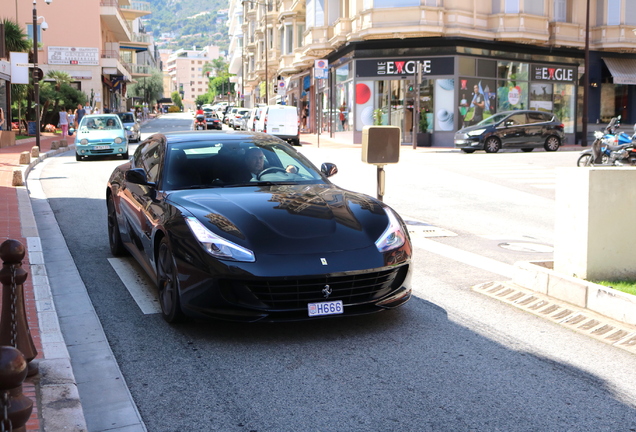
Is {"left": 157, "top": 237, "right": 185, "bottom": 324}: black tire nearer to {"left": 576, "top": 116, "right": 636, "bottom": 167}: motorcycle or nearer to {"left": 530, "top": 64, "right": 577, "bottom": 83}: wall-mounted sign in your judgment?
{"left": 576, "top": 116, "right": 636, "bottom": 167}: motorcycle

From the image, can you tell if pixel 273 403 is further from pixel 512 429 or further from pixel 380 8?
pixel 380 8

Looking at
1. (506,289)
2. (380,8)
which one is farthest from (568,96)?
(506,289)

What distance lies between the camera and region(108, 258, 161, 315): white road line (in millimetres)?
6309

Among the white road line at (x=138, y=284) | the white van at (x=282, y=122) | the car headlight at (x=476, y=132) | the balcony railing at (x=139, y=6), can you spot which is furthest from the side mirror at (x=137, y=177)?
the balcony railing at (x=139, y=6)

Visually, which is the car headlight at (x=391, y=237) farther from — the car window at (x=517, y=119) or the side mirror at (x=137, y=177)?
the car window at (x=517, y=119)

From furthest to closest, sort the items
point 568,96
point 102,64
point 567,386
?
point 102,64 < point 568,96 < point 567,386

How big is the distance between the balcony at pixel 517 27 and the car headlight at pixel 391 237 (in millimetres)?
32145

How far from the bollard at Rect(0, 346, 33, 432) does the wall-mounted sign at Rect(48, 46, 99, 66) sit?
60845mm

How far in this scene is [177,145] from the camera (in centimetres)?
691

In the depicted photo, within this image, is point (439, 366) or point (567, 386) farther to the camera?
point (439, 366)

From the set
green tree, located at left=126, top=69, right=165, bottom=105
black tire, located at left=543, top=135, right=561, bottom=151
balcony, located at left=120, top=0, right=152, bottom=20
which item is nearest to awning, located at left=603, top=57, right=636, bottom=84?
black tire, located at left=543, top=135, right=561, bottom=151

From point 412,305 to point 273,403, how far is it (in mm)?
2417

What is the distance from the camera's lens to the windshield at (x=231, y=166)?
6.59 metres

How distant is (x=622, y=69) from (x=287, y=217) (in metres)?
39.0
